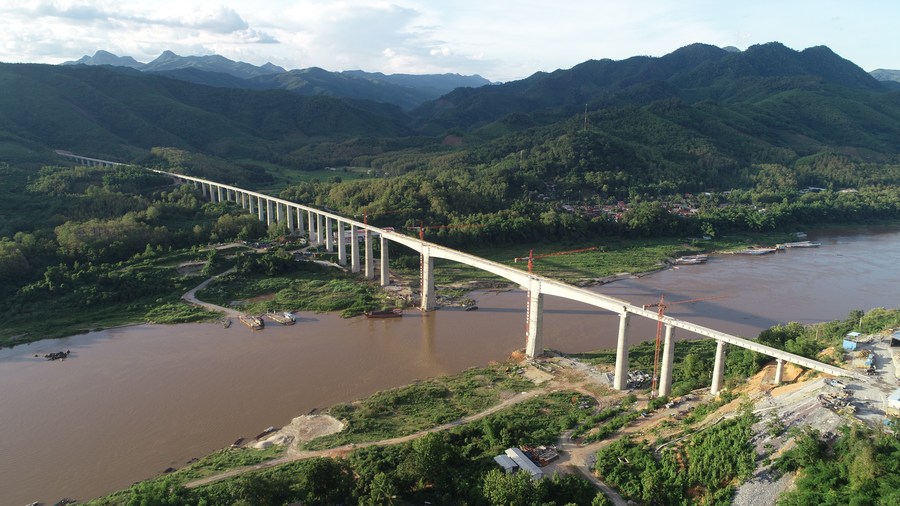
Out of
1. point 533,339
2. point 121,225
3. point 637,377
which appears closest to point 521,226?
point 533,339

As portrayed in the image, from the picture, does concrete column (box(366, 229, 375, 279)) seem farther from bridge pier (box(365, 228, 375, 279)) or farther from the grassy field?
the grassy field

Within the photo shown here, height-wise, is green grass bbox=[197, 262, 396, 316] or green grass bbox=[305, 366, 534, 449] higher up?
green grass bbox=[197, 262, 396, 316]

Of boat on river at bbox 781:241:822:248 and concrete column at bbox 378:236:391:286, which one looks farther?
boat on river at bbox 781:241:822:248

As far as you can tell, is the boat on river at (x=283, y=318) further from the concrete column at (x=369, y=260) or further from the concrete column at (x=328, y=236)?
the concrete column at (x=328, y=236)

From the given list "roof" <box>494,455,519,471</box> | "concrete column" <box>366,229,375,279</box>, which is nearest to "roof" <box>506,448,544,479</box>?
"roof" <box>494,455,519,471</box>

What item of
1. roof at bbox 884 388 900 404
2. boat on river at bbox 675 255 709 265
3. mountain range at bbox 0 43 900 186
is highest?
mountain range at bbox 0 43 900 186

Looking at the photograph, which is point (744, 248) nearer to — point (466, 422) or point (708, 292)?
point (708, 292)

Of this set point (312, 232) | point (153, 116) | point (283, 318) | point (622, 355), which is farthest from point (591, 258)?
point (153, 116)
